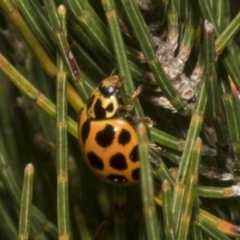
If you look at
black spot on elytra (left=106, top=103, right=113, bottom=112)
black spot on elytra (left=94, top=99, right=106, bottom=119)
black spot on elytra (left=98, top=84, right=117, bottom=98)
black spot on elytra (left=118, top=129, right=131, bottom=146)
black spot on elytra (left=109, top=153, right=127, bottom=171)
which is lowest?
black spot on elytra (left=109, top=153, right=127, bottom=171)

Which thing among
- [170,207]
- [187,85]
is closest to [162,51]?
[187,85]

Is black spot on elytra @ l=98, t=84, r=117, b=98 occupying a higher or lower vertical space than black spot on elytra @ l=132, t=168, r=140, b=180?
higher
